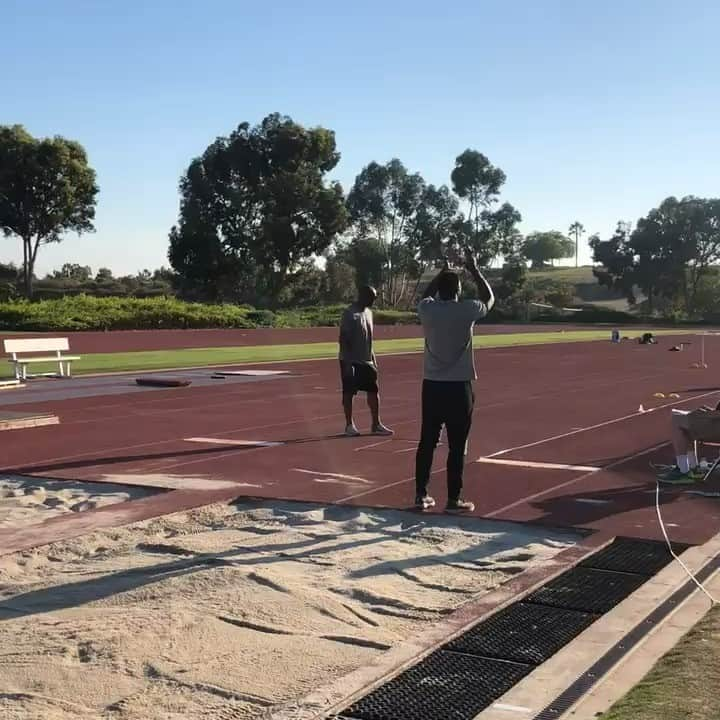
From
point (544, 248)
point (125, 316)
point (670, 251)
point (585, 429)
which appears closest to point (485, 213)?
point (670, 251)

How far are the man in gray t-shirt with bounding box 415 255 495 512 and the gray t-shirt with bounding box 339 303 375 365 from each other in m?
4.57

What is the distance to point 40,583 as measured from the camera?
20.1 ft

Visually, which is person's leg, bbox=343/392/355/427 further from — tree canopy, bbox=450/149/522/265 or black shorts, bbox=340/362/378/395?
tree canopy, bbox=450/149/522/265

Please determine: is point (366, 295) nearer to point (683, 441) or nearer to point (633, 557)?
point (683, 441)

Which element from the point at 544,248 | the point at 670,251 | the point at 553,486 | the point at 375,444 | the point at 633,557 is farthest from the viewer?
the point at 544,248

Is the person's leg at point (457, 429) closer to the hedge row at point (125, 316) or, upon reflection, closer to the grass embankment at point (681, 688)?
the grass embankment at point (681, 688)

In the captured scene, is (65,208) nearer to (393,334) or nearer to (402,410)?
(393,334)

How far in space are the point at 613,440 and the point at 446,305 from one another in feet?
17.8

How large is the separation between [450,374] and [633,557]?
6.84ft

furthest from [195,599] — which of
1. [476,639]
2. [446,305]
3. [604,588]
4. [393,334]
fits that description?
[393,334]

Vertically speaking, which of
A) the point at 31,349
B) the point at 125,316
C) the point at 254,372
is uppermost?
the point at 125,316

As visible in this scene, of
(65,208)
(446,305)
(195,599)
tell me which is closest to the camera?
(195,599)

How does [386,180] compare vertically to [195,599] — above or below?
above

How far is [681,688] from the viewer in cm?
422
